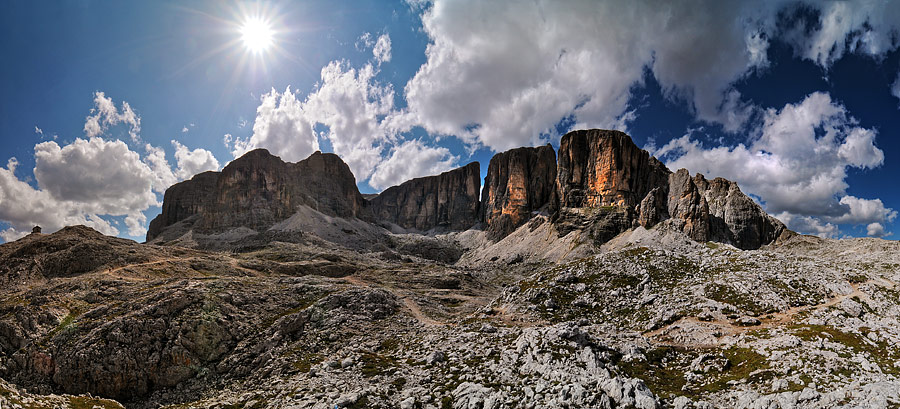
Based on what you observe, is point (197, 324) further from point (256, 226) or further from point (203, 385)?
point (256, 226)

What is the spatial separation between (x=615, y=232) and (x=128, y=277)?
145349mm

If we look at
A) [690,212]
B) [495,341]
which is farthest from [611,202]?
[495,341]

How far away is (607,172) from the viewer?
162m

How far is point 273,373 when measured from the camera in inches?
1133

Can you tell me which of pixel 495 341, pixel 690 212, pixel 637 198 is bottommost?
pixel 495 341

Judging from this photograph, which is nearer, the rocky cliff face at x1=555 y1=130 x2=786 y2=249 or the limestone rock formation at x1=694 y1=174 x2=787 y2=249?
the rocky cliff face at x1=555 y1=130 x2=786 y2=249

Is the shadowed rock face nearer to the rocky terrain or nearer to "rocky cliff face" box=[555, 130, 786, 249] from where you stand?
"rocky cliff face" box=[555, 130, 786, 249]

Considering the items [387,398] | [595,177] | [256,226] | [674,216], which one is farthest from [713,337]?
[256,226]

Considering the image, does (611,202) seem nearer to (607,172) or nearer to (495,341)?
(607,172)

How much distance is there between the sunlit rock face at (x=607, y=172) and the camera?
519 ft

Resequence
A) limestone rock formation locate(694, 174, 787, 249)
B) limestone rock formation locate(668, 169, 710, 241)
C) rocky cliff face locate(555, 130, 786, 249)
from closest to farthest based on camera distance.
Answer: limestone rock formation locate(668, 169, 710, 241)
rocky cliff face locate(555, 130, 786, 249)
limestone rock formation locate(694, 174, 787, 249)

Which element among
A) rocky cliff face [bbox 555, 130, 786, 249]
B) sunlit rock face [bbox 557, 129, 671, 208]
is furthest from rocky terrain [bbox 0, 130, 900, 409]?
sunlit rock face [bbox 557, 129, 671, 208]

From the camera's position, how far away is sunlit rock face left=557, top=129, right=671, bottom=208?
519 ft

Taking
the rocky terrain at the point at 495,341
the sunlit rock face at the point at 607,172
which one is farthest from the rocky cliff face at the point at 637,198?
the rocky terrain at the point at 495,341
